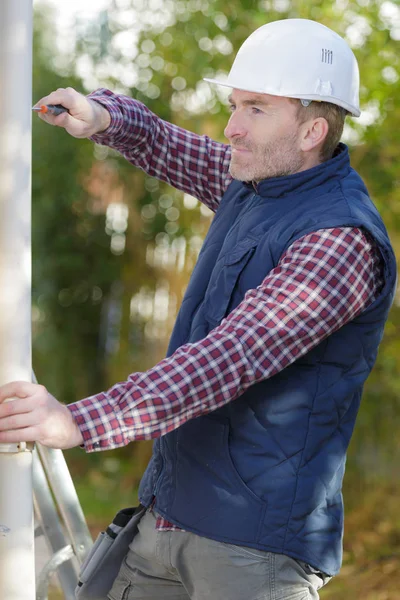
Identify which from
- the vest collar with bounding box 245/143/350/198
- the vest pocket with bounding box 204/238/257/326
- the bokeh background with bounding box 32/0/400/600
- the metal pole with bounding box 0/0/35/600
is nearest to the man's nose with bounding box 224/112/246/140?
the vest collar with bounding box 245/143/350/198

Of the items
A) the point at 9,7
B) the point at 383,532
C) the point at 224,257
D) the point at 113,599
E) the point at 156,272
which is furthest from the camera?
the point at 156,272

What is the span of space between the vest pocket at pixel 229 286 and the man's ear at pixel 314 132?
0.25 m

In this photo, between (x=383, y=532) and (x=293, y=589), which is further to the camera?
(x=383, y=532)

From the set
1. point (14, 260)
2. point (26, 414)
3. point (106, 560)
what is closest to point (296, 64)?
point (14, 260)

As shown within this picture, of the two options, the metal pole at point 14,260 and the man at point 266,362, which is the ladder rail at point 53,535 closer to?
the man at point 266,362

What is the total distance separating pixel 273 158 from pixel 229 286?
29 cm

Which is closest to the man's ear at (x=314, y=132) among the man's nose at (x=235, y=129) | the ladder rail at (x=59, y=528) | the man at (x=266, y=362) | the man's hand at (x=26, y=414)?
the man at (x=266, y=362)

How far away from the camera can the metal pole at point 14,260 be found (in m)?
1.41

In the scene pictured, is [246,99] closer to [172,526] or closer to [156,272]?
[172,526]

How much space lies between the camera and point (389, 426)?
5328 millimetres

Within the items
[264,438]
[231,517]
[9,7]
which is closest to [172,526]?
[231,517]

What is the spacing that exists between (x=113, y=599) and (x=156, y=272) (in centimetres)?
457

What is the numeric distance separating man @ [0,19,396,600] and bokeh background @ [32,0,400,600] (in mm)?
2679

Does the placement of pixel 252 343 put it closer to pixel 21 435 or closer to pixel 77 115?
pixel 21 435
